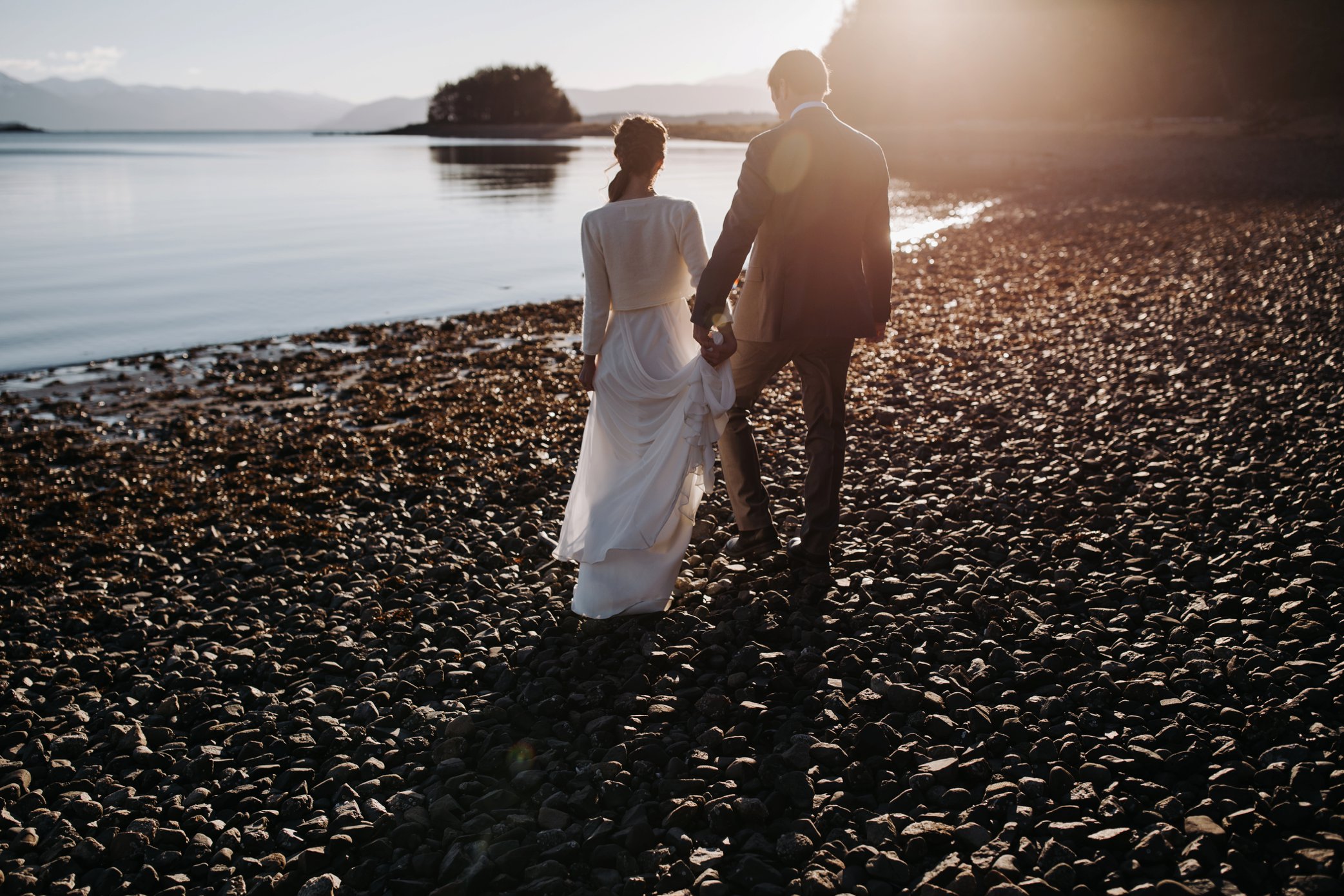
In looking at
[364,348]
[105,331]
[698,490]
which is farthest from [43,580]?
[105,331]

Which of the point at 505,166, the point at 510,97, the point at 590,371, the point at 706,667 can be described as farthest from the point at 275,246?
the point at 510,97

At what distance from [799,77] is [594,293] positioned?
5.02ft

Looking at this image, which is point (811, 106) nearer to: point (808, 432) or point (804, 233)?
point (804, 233)

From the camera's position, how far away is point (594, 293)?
4.38 metres

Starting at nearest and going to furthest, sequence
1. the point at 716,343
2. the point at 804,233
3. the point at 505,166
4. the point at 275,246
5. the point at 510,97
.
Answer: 1. the point at 716,343
2. the point at 804,233
3. the point at 275,246
4. the point at 505,166
5. the point at 510,97

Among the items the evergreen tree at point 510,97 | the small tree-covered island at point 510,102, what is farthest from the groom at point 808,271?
the evergreen tree at point 510,97

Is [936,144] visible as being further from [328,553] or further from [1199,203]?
[328,553]

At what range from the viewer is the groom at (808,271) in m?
4.37

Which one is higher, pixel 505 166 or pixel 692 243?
pixel 505 166

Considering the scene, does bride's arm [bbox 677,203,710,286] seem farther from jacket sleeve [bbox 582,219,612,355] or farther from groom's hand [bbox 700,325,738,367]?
jacket sleeve [bbox 582,219,612,355]

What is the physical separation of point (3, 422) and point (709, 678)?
897 cm

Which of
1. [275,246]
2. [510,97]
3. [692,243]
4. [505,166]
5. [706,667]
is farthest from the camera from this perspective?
[510,97]

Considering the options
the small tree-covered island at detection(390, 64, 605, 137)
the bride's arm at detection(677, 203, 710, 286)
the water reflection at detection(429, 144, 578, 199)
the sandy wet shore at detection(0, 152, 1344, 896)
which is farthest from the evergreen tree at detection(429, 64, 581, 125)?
the bride's arm at detection(677, 203, 710, 286)

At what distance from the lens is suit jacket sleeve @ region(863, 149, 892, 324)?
15.0 feet
